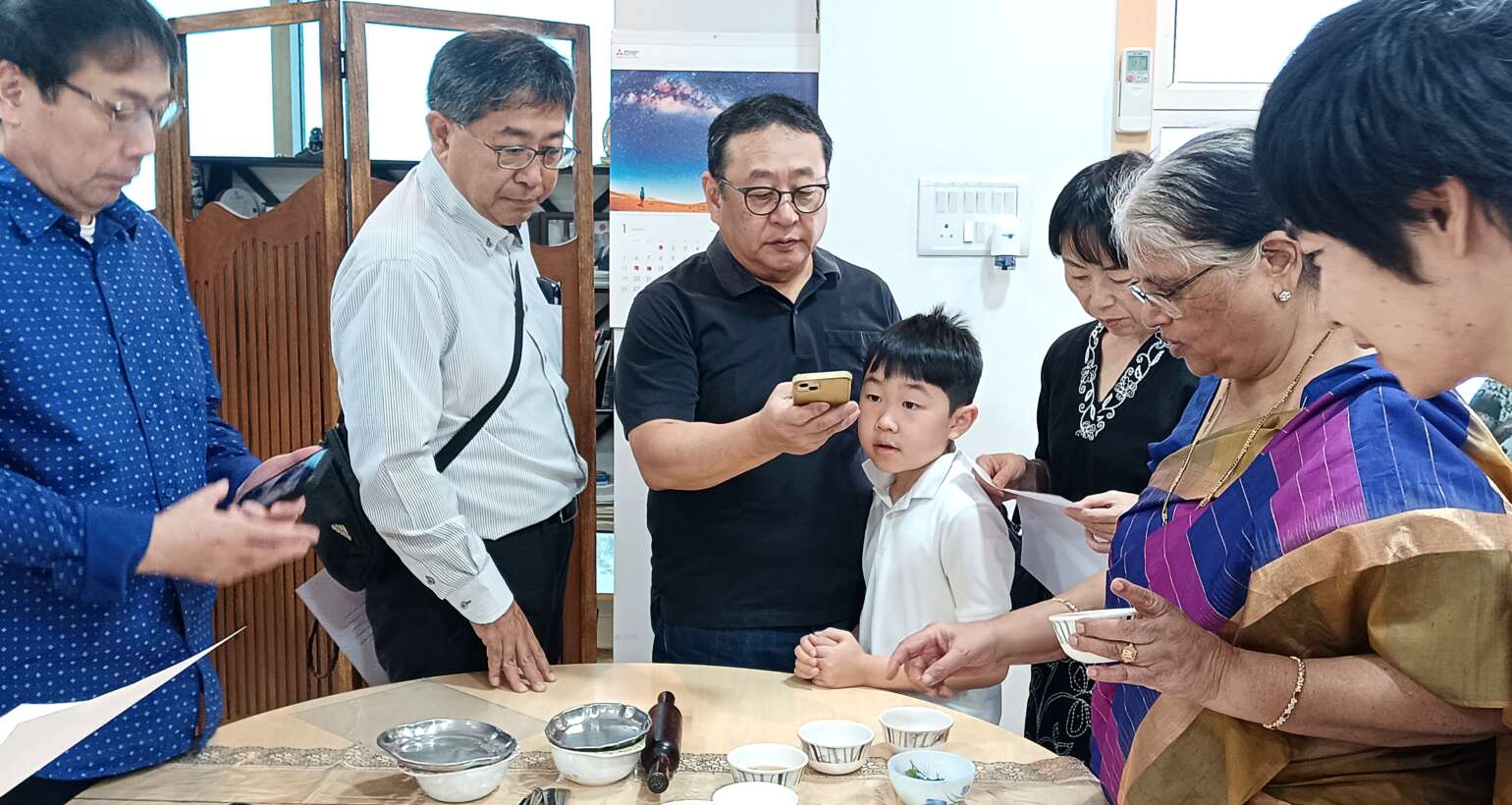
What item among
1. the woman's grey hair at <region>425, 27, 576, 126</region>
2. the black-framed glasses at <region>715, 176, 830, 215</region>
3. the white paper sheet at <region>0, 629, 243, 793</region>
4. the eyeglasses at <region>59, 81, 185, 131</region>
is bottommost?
the white paper sheet at <region>0, 629, 243, 793</region>

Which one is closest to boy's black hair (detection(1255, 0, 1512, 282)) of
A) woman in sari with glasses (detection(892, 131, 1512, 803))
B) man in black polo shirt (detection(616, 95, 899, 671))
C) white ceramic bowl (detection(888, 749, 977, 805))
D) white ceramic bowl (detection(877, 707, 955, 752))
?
woman in sari with glasses (detection(892, 131, 1512, 803))

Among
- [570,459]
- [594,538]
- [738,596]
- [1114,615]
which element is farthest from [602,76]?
[1114,615]

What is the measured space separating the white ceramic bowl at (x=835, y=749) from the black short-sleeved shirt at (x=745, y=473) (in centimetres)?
53

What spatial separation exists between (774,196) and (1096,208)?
0.58m

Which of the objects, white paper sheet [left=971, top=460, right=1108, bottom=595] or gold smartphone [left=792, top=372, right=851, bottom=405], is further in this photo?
white paper sheet [left=971, top=460, right=1108, bottom=595]

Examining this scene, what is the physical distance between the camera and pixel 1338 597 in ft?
3.51

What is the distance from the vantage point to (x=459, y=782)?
52.8 inches

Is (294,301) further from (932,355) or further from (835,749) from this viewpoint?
(835,749)

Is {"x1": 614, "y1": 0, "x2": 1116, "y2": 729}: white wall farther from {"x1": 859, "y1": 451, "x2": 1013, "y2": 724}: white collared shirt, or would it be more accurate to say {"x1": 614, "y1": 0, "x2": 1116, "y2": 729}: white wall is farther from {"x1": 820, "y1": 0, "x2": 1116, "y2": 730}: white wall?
{"x1": 859, "y1": 451, "x2": 1013, "y2": 724}: white collared shirt

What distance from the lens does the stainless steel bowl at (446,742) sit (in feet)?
4.68

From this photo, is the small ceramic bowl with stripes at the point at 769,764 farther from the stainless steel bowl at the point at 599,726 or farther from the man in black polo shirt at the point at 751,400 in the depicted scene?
the man in black polo shirt at the point at 751,400

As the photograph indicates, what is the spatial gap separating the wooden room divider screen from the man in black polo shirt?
3.64 feet

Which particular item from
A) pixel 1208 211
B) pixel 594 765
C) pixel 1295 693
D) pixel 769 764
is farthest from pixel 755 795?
pixel 1208 211

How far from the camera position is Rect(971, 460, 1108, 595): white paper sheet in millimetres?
1885
